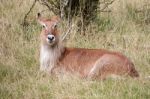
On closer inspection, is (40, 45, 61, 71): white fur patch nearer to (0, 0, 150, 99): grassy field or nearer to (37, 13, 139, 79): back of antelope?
(37, 13, 139, 79): back of antelope

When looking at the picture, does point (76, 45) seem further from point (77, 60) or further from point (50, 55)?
point (77, 60)

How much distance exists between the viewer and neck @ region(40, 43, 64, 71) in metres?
7.89

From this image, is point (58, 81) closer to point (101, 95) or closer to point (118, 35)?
point (101, 95)

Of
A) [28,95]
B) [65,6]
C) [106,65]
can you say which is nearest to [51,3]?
[65,6]

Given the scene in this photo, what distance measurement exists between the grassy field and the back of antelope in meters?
0.26

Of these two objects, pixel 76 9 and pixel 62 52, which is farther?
pixel 76 9

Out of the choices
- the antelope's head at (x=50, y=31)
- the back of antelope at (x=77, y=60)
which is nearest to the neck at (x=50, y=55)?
the back of antelope at (x=77, y=60)

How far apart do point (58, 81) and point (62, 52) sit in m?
0.85

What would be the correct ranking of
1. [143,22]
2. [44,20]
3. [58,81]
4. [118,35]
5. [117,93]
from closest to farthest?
[117,93]
[58,81]
[44,20]
[118,35]
[143,22]

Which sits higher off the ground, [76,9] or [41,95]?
[76,9]

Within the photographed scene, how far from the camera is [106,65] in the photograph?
7.34 metres

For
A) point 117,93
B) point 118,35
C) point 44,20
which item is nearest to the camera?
point 117,93

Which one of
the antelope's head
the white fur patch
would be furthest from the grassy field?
the antelope's head

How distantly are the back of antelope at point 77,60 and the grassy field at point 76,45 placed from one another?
26 cm
